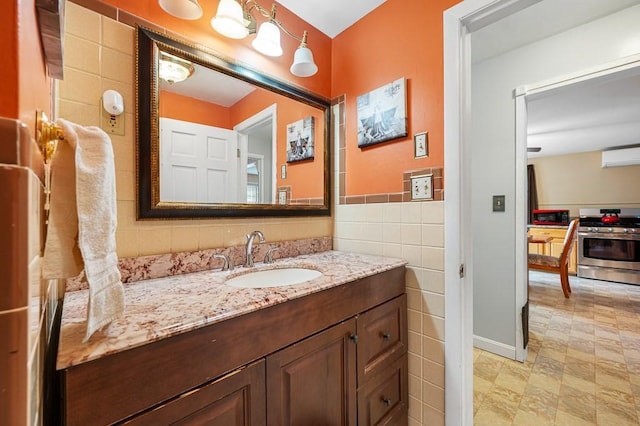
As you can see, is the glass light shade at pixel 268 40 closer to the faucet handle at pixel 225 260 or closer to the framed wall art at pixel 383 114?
the framed wall art at pixel 383 114

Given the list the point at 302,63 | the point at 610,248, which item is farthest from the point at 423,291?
the point at 610,248

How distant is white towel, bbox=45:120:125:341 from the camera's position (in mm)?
465

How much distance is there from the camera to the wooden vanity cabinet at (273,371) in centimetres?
54

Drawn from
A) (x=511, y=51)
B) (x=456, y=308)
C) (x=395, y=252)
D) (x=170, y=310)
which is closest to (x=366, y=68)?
(x=395, y=252)

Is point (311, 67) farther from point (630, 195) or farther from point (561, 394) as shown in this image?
point (630, 195)

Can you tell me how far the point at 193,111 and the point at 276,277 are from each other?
860 millimetres

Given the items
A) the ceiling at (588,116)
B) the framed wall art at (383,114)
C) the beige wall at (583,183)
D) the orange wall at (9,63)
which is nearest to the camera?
the orange wall at (9,63)

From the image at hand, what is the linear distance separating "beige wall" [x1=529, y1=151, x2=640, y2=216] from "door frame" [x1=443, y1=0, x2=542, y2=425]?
18.7 ft

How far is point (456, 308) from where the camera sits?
120 cm

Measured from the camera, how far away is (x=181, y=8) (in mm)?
1011

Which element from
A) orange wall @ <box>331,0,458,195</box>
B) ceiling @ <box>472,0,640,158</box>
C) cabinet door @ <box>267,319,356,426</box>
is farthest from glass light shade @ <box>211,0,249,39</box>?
ceiling @ <box>472,0,640,158</box>

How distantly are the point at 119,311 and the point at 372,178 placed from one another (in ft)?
4.28

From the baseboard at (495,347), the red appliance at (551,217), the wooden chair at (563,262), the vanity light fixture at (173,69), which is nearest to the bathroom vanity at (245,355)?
the vanity light fixture at (173,69)

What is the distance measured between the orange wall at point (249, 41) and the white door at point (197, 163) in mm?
387
